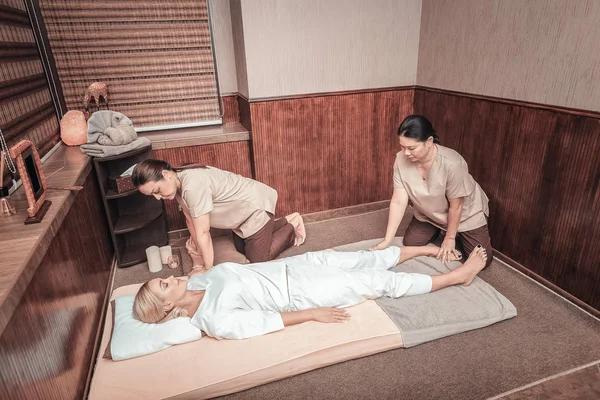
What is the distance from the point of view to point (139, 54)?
2.76m

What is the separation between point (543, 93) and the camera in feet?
6.57

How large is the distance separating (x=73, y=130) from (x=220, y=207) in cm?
111

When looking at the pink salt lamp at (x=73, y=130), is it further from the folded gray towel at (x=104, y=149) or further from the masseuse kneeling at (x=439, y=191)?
the masseuse kneeling at (x=439, y=191)

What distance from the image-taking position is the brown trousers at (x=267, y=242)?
2.43 m

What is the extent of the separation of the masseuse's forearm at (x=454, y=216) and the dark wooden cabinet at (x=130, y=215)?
187 centimetres

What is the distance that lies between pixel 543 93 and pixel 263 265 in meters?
1.70

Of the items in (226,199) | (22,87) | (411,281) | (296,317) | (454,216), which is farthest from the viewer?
(226,199)

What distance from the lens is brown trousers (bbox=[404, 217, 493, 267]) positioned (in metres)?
2.26

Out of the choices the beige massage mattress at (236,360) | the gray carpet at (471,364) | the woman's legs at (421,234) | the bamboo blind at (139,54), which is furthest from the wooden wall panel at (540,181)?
the bamboo blind at (139,54)

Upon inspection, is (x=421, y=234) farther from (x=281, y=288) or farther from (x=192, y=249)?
(x=192, y=249)

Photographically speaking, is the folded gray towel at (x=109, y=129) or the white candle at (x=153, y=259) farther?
the white candle at (x=153, y=259)

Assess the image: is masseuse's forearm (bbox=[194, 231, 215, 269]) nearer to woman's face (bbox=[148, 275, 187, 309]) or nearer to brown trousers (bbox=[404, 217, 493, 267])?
woman's face (bbox=[148, 275, 187, 309])

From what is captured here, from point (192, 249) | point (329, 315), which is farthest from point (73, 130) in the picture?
point (329, 315)

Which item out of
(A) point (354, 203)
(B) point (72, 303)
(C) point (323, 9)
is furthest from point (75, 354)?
(C) point (323, 9)
